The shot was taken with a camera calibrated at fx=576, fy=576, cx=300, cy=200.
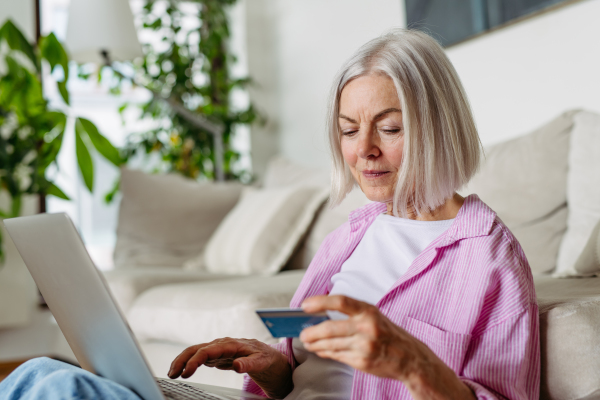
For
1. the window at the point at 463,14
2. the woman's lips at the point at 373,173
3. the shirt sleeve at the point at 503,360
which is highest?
the window at the point at 463,14

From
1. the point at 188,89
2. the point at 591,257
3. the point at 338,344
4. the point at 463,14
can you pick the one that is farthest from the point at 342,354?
the point at 188,89

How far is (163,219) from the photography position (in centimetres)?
253

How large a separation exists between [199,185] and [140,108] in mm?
1163

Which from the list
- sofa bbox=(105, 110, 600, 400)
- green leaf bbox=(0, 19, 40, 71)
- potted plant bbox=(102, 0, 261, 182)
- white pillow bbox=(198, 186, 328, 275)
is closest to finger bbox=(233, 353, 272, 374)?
sofa bbox=(105, 110, 600, 400)

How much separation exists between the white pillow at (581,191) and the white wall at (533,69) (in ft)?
1.10

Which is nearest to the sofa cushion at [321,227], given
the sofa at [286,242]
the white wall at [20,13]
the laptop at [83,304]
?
→ the sofa at [286,242]

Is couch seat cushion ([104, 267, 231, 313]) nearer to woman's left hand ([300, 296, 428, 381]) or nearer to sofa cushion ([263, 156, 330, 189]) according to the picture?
sofa cushion ([263, 156, 330, 189])

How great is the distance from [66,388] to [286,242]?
4.85ft

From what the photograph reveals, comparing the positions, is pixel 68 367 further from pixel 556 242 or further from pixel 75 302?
pixel 556 242

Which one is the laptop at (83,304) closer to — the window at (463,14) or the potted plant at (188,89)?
the window at (463,14)

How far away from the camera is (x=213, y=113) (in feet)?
11.2

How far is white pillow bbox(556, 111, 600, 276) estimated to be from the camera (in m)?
1.31

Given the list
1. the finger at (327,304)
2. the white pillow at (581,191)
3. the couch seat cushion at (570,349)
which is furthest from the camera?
the white pillow at (581,191)

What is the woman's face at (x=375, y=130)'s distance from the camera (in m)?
0.85
